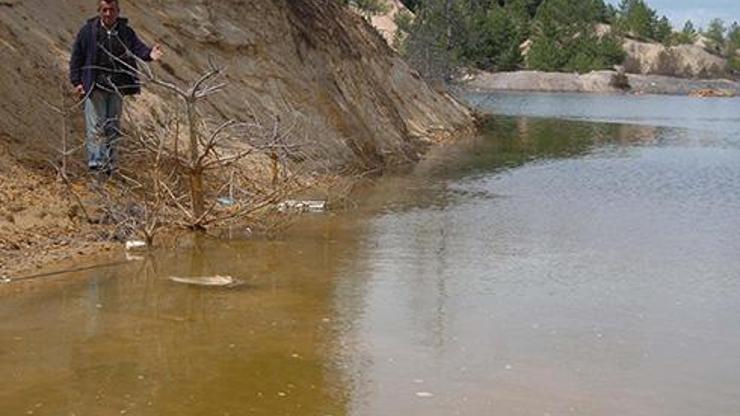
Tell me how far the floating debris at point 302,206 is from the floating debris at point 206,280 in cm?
358

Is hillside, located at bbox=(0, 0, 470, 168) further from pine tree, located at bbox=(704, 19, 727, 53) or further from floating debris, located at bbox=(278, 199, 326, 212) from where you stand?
pine tree, located at bbox=(704, 19, 727, 53)

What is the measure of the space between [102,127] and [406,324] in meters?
4.56

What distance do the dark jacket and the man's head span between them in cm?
9

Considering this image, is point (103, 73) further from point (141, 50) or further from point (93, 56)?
point (141, 50)

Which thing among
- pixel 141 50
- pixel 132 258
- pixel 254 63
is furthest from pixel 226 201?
pixel 254 63

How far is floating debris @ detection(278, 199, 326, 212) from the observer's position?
12203mm

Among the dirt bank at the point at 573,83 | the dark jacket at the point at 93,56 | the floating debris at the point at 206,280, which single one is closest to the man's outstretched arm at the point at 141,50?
the dark jacket at the point at 93,56

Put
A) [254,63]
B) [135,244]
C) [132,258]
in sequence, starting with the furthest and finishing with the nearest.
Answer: [254,63] → [135,244] → [132,258]

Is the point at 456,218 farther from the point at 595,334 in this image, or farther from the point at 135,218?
the point at 595,334

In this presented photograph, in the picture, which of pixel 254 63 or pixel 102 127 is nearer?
pixel 102 127

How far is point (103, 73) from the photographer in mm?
10531

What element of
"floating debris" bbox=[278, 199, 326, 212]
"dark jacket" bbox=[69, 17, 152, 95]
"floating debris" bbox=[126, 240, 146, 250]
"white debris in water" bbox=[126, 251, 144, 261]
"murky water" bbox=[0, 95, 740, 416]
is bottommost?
"murky water" bbox=[0, 95, 740, 416]

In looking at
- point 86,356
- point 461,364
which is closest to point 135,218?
point 86,356

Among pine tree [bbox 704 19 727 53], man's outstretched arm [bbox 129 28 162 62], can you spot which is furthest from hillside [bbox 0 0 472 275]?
pine tree [bbox 704 19 727 53]
